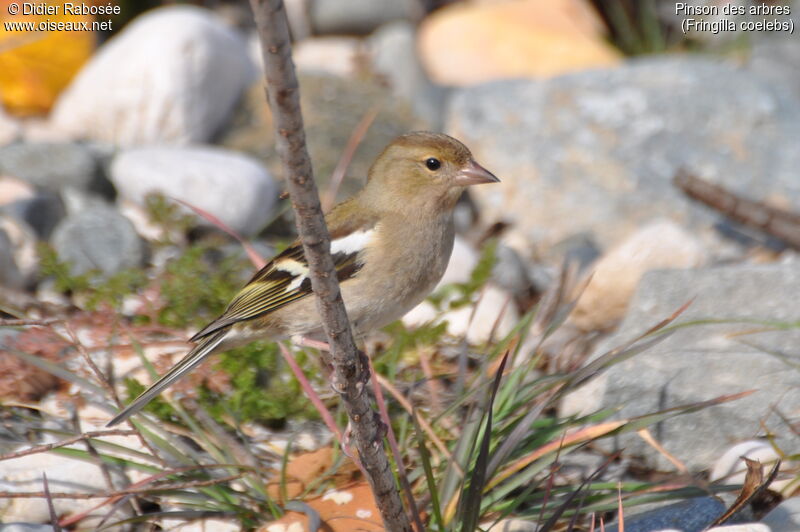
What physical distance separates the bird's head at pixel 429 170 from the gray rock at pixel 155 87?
349 centimetres

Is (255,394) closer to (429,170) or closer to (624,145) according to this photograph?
(429,170)

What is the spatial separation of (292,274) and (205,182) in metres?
2.30

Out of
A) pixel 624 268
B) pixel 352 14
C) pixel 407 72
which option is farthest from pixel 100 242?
pixel 352 14

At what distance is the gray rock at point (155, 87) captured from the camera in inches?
268

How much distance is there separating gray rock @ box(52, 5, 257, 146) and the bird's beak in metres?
3.67

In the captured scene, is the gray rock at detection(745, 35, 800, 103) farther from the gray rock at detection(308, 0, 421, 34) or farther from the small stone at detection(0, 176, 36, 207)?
the small stone at detection(0, 176, 36, 207)

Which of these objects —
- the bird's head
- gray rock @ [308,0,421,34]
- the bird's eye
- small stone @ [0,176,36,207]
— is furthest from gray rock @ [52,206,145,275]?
gray rock @ [308,0,421,34]

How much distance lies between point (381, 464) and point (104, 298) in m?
2.23

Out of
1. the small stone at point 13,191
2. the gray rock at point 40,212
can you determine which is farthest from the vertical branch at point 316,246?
the small stone at point 13,191

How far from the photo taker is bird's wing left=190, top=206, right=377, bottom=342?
3621 millimetres

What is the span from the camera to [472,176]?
3711 millimetres

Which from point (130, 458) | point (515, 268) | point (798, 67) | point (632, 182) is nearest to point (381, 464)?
point (130, 458)

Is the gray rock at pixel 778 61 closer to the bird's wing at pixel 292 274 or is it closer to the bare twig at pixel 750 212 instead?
the bare twig at pixel 750 212

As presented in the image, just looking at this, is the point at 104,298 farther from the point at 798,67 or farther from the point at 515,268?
the point at 798,67
